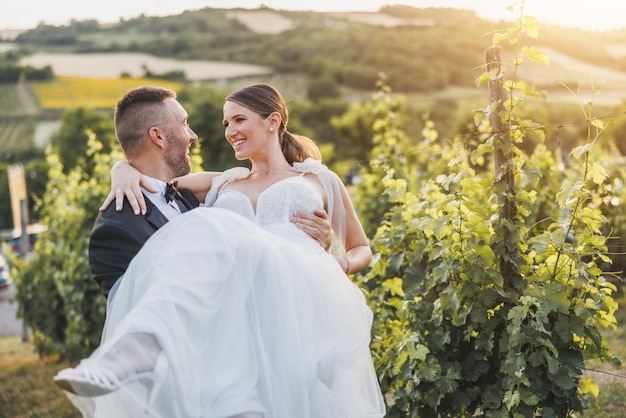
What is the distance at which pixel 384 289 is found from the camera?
445cm

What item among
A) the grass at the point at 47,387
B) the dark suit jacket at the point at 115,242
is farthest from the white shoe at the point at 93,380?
the grass at the point at 47,387

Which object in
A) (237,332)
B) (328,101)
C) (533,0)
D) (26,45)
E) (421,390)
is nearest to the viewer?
(237,332)

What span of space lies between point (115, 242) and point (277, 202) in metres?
0.70

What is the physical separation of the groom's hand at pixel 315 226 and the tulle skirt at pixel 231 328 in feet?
1.19

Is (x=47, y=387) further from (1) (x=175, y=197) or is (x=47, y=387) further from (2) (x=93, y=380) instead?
(2) (x=93, y=380)

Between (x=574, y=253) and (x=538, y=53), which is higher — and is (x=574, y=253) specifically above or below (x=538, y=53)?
below

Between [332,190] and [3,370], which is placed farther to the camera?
[3,370]

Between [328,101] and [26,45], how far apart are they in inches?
1505

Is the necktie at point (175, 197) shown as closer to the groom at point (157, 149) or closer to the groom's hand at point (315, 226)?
the groom at point (157, 149)

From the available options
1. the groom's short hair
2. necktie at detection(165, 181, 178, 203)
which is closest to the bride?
necktie at detection(165, 181, 178, 203)

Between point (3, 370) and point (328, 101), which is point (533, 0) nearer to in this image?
point (3, 370)

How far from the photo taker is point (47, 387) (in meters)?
8.15

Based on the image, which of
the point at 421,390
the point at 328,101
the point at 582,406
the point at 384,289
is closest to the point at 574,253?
the point at 582,406

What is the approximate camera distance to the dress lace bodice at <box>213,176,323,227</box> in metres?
3.37
